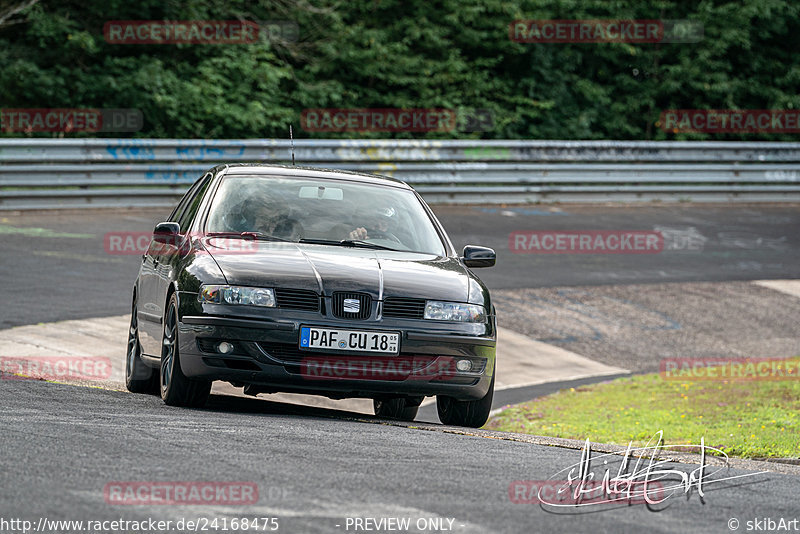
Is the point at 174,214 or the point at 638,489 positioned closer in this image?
the point at 638,489

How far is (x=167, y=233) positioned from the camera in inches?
334

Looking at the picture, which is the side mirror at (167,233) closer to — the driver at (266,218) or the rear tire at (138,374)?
the driver at (266,218)

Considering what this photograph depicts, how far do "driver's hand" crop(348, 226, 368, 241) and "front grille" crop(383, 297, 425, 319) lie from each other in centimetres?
100

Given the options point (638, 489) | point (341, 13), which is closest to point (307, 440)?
point (638, 489)

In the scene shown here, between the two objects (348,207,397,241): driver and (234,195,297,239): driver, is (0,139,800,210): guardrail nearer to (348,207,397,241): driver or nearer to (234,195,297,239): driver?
(234,195,297,239): driver

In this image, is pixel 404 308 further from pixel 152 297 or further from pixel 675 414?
pixel 675 414

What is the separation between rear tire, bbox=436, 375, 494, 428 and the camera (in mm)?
8281

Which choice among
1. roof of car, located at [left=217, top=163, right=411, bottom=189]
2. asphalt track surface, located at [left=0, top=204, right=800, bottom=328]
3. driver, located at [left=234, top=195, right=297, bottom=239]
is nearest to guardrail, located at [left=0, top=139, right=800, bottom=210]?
asphalt track surface, located at [left=0, top=204, right=800, bottom=328]

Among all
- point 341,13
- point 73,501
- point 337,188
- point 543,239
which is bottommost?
point 543,239

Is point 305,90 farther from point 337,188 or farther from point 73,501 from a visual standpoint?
point 73,501

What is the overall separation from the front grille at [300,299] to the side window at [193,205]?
1.57 metres

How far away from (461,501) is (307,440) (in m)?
1.55

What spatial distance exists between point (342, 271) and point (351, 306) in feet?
0.89

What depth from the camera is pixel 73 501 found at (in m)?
4.85
